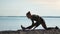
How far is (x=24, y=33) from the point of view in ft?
9.93

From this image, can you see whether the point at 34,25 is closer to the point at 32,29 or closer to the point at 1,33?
the point at 32,29

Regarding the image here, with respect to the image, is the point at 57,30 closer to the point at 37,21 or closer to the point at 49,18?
the point at 37,21

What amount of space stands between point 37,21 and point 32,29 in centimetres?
21

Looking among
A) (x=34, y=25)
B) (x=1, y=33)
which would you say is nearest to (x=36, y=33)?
(x=34, y=25)

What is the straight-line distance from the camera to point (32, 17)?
325cm

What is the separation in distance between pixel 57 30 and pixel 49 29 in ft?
0.51

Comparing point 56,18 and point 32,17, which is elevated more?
point 32,17

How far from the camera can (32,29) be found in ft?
10.3

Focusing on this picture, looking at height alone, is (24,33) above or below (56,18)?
above

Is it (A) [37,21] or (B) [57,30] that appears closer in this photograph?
(B) [57,30]

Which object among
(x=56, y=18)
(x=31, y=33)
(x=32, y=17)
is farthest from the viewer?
(x=56, y=18)

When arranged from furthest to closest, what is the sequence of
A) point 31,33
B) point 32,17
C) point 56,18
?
point 56,18 < point 32,17 < point 31,33

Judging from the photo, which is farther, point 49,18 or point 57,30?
point 49,18

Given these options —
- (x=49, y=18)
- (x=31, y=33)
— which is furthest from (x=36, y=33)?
(x=49, y=18)
